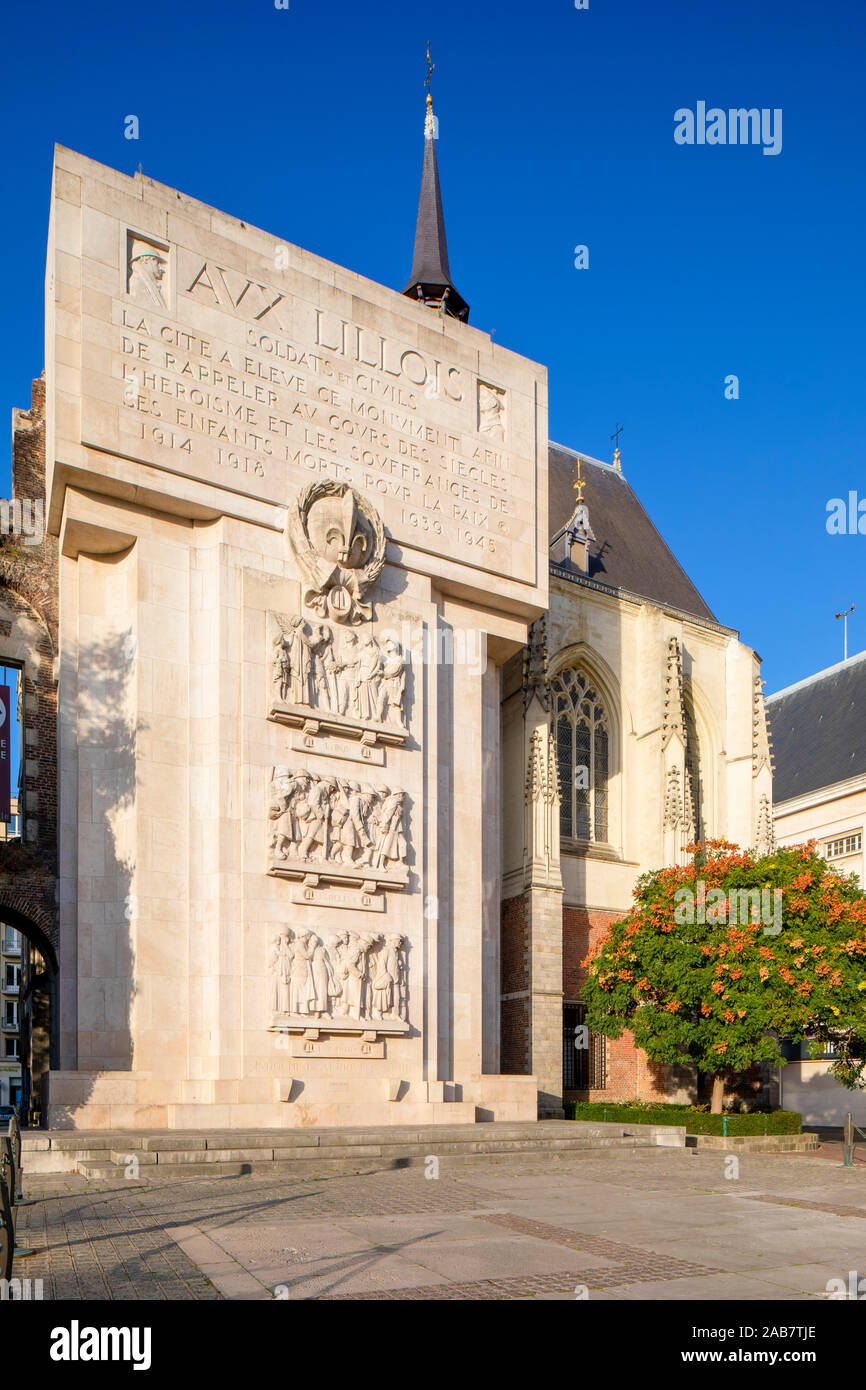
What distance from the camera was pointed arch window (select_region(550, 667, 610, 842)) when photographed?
118ft

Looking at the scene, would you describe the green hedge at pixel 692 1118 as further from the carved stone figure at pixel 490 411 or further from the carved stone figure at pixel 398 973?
the carved stone figure at pixel 490 411

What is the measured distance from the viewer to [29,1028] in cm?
2905

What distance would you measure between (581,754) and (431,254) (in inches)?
752

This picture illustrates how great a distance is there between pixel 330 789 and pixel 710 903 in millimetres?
9916

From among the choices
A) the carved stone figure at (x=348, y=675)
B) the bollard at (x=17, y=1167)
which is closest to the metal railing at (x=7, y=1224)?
the bollard at (x=17, y=1167)

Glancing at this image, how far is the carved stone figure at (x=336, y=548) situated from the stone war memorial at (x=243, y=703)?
0.16 ft

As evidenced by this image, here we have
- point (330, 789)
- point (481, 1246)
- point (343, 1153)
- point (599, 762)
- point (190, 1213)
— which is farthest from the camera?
point (599, 762)

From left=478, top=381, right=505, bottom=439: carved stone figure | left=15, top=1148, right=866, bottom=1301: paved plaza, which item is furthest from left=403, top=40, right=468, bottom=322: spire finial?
left=15, top=1148, right=866, bottom=1301: paved plaza

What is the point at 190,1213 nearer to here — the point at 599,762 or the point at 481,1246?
the point at 481,1246

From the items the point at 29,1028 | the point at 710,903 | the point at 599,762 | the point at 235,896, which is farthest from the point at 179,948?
the point at 599,762

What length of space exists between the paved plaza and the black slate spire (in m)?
32.6

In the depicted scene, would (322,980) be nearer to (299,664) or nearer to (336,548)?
(299,664)
